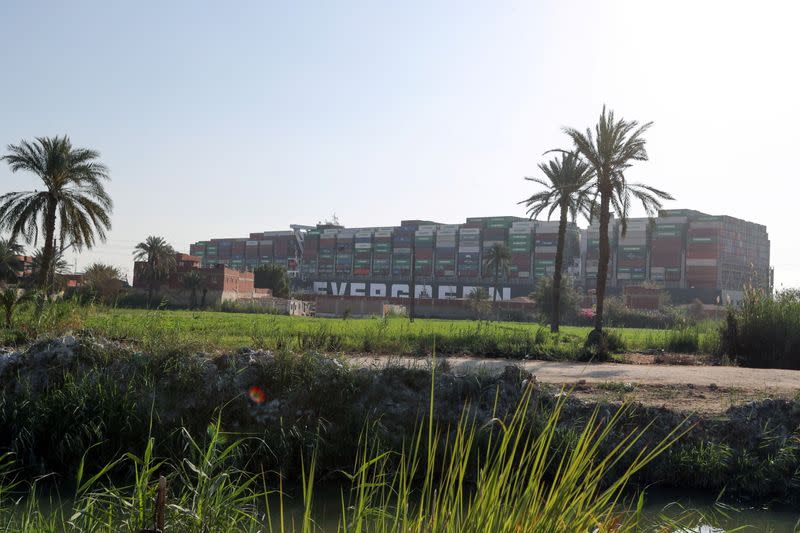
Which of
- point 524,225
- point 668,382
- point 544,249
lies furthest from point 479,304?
point 524,225

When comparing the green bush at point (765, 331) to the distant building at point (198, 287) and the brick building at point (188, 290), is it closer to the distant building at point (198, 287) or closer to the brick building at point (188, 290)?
the distant building at point (198, 287)

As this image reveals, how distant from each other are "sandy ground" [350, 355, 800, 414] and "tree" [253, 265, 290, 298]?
84339 millimetres

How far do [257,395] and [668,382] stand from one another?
842 centimetres

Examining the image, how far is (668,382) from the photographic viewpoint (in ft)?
47.3

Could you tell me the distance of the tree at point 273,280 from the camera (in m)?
101

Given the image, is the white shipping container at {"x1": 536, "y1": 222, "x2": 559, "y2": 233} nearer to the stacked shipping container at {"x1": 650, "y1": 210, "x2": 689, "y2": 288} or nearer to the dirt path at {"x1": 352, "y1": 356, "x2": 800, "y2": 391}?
the stacked shipping container at {"x1": 650, "y1": 210, "x2": 689, "y2": 288}

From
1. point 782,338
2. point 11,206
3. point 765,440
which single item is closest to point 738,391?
point 765,440

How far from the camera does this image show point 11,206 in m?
25.9

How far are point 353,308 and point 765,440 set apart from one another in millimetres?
64835

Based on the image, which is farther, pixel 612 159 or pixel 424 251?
pixel 424 251

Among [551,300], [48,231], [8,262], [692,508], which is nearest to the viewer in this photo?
[692,508]

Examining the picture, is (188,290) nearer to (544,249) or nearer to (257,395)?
(257,395)

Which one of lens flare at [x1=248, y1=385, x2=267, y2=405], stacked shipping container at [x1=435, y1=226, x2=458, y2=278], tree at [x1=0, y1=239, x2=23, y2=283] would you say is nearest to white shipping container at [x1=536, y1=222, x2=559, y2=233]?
stacked shipping container at [x1=435, y1=226, x2=458, y2=278]

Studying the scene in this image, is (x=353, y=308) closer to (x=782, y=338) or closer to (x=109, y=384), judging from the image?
(x=782, y=338)
